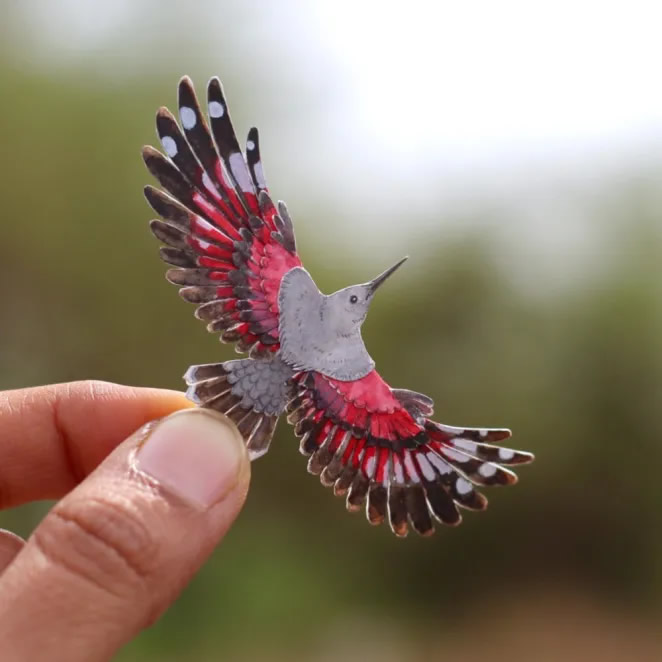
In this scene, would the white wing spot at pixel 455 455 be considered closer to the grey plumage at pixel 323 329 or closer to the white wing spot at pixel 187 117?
the grey plumage at pixel 323 329

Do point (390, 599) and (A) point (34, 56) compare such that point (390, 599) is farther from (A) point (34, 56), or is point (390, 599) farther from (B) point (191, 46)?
(A) point (34, 56)

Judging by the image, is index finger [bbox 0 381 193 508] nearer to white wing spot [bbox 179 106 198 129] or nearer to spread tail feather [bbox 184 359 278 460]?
spread tail feather [bbox 184 359 278 460]

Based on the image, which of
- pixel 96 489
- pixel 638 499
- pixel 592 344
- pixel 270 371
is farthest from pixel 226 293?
pixel 638 499

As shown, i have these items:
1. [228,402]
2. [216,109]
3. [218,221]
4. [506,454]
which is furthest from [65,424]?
[506,454]

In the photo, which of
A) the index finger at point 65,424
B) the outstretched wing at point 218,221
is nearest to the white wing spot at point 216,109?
the outstretched wing at point 218,221

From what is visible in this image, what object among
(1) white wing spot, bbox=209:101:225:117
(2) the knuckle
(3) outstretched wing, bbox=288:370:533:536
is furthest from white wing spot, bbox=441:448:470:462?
(1) white wing spot, bbox=209:101:225:117

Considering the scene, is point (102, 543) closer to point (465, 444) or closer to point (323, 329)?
point (323, 329)
